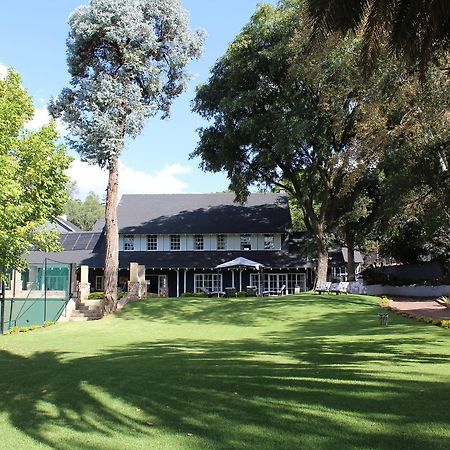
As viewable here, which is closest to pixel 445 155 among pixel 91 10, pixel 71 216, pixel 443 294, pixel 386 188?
pixel 386 188

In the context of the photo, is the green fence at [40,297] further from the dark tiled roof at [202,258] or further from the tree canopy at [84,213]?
the tree canopy at [84,213]

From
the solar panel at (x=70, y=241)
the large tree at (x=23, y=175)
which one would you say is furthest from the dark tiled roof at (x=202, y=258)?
the large tree at (x=23, y=175)

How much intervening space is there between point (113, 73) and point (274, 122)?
992 centimetres

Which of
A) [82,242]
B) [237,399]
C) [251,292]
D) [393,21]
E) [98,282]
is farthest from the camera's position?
[82,242]

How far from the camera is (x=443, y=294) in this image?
3188 cm

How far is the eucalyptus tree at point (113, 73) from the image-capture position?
89.6 feet

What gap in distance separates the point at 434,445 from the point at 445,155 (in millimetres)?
22236

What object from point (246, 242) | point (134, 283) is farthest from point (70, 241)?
point (134, 283)

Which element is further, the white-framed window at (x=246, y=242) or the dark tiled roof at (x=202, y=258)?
the white-framed window at (x=246, y=242)

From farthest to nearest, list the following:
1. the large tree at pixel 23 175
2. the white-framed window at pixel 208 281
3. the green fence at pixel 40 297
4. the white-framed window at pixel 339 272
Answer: the white-framed window at pixel 339 272 → the white-framed window at pixel 208 281 → the green fence at pixel 40 297 → the large tree at pixel 23 175

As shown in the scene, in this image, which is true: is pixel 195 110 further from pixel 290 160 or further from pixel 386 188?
pixel 386 188

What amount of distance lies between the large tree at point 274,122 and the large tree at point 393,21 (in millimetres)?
17644

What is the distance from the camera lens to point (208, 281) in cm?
4200

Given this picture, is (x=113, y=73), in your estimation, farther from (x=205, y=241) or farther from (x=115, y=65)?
(x=205, y=241)
